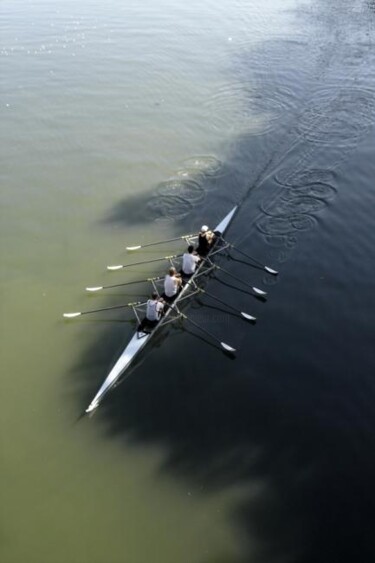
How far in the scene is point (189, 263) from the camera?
17.4 m

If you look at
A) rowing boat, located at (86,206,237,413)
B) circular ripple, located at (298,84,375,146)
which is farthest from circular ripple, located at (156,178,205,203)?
circular ripple, located at (298,84,375,146)

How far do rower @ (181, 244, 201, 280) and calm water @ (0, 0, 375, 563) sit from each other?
1062 mm

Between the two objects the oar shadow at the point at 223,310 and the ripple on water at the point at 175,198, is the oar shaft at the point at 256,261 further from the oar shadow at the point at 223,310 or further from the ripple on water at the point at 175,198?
the ripple on water at the point at 175,198

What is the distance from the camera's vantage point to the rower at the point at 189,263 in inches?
685

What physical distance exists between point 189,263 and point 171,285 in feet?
4.47

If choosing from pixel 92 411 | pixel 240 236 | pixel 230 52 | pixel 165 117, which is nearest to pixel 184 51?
pixel 230 52

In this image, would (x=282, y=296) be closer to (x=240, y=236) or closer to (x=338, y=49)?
(x=240, y=236)

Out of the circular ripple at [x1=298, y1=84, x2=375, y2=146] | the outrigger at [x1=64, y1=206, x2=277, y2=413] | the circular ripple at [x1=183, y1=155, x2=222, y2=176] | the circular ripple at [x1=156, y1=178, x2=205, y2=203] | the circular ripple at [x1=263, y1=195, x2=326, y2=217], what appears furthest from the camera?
the circular ripple at [x1=298, y1=84, x2=375, y2=146]

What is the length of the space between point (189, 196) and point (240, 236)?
349cm

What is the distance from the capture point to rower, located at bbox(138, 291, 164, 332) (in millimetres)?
15648

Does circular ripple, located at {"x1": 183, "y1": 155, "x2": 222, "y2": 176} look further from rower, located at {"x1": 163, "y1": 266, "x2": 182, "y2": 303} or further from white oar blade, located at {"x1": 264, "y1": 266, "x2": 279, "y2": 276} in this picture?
rower, located at {"x1": 163, "y1": 266, "x2": 182, "y2": 303}

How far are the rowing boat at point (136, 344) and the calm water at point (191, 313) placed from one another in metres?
0.34

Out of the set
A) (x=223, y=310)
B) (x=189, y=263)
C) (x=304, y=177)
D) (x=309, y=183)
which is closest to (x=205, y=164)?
(x=304, y=177)

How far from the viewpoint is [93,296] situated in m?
17.5
